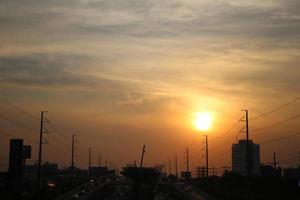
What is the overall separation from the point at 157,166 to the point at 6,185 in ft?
168

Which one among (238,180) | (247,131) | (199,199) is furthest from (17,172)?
(238,180)

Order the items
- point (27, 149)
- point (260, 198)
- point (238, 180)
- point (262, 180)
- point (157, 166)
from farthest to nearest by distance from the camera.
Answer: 1. point (238, 180)
2. point (27, 149)
3. point (262, 180)
4. point (260, 198)
5. point (157, 166)

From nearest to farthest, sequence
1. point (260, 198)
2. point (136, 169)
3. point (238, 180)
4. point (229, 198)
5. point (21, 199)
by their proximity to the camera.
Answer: point (136, 169) → point (21, 199) → point (260, 198) → point (229, 198) → point (238, 180)

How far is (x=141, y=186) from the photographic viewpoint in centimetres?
8062

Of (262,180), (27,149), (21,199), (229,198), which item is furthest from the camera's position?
(27,149)

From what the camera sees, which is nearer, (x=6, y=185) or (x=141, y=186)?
(x=141, y=186)

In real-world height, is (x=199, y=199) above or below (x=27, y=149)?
below

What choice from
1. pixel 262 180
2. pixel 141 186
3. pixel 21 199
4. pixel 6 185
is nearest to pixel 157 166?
pixel 141 186

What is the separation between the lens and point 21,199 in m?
94.3

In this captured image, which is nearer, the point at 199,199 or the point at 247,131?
the point at 247,131

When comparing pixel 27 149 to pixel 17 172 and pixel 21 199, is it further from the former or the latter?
pixel 21 199

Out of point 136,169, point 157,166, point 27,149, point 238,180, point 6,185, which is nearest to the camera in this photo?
point 136,169

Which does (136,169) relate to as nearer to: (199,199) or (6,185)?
(199,199)

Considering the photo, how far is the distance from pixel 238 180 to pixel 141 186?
85992mm
